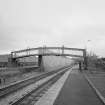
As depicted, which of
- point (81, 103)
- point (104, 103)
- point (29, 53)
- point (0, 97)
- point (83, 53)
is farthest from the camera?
point (29, 53)

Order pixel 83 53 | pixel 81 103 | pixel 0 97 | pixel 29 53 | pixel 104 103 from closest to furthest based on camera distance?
pixel 104 103
pixel 81 103
pixel 0 97
pixel 83 53
pixel 29 53

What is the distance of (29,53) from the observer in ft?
207

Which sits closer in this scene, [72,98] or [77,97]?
[72,98]

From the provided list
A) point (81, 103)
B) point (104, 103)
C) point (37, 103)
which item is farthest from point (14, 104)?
point (104, 103)

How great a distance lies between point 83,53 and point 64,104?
163 feet

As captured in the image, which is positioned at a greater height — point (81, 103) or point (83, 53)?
point (83, 53)

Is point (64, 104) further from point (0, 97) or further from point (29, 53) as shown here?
point (29, 53)

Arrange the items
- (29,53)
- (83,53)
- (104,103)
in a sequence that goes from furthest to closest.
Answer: (29,53) < (83,53) < (104,103)

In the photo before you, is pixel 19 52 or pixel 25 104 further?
pixel 19 52

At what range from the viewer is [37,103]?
30.3 feet

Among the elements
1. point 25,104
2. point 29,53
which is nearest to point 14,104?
point 25,104

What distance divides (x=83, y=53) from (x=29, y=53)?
860 inches

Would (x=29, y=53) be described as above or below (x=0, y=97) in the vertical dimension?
above

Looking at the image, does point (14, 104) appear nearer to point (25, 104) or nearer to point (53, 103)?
point (25, 104)
